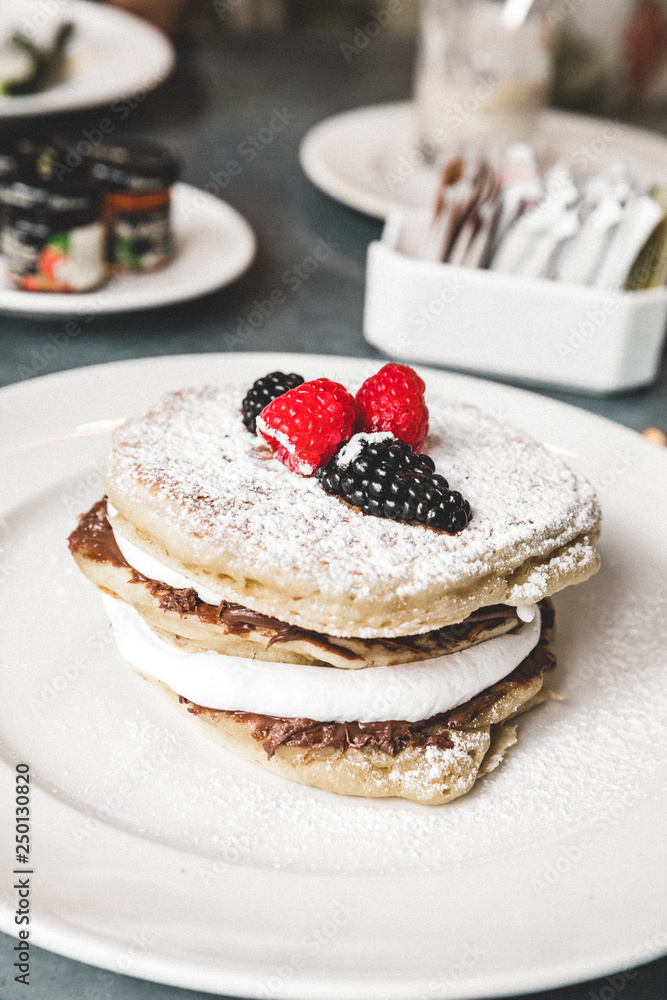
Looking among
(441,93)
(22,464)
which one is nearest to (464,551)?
(22,464)

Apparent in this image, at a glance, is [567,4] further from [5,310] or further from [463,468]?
[463,468]

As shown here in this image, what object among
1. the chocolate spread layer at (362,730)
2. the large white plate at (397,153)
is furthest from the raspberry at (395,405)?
the large white plate at (397,153)

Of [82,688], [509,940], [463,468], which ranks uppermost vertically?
[463,468]

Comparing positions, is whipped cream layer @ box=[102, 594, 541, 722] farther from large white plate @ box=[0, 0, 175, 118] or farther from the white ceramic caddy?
large white plate @ box=[0, 0, 175, 118]

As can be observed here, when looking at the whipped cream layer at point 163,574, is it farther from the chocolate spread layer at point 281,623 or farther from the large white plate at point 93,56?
the large white plate at point 93,56

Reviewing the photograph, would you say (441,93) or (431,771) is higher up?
(441,93)

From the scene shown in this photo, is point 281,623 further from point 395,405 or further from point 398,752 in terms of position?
point 395,405
